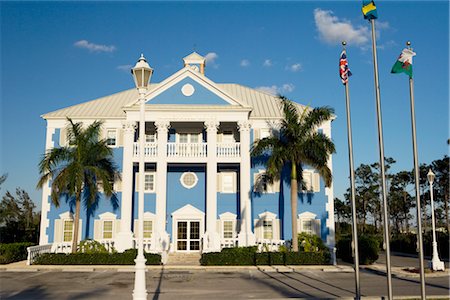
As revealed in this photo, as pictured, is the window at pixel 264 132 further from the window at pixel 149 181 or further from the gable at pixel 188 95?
the window at pixel 149 181

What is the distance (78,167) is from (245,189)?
32.1 feet

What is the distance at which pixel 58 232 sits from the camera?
92.3ft

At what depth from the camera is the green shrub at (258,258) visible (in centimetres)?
2358

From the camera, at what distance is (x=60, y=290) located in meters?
15.5

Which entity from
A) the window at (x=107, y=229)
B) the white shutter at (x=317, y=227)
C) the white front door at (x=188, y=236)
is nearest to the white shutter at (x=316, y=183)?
the white shutter at (x=317, y=227)

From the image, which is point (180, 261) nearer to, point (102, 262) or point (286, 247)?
point (102, 262)

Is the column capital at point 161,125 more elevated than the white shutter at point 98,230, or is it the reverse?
the column capital at point 161,125

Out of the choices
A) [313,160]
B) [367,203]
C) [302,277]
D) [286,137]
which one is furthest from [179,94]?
[367,203]

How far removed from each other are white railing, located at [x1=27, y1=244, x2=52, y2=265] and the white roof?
883 cm

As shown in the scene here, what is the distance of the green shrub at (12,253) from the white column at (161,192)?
7.85 m

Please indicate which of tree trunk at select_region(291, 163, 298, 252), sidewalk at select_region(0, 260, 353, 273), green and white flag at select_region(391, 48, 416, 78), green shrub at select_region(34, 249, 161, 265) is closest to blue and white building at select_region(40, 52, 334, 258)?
tree trunk at select_region(291, 163, 298, 252)

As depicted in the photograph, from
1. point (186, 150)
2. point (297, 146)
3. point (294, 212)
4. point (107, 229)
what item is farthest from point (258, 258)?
point (107, 229)

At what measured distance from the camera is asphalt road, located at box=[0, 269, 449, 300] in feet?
47.5

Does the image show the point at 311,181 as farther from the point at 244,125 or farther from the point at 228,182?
Answer: the point at 244,125
